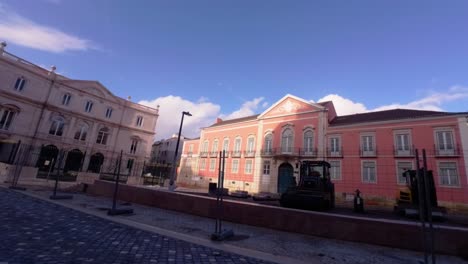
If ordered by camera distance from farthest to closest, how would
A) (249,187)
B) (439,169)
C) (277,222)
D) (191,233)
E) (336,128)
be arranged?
(249,187) < (336,128) < (439,169) < (277,222) < (191,233)

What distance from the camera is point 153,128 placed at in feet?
127

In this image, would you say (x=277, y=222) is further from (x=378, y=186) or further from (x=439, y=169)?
(x=439, y=169)

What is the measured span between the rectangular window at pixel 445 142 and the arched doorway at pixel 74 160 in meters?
41.4

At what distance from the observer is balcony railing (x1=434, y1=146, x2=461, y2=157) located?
18.3 m

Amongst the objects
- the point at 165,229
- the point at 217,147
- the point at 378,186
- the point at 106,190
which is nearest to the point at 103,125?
→ the point at 217,147

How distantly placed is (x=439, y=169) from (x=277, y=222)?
19826 millimetres

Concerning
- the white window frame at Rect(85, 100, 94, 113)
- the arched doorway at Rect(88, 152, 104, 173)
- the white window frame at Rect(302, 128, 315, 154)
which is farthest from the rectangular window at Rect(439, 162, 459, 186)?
the white window frame at Rect(85, 100, 94, 113)

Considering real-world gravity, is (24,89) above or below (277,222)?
above

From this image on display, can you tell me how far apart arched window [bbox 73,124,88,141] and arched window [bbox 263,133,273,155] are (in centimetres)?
2631

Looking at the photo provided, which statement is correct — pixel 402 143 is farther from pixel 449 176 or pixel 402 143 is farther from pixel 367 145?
pixel 449 176

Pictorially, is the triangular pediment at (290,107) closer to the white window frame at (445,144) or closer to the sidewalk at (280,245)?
the white window frame at (445,144)

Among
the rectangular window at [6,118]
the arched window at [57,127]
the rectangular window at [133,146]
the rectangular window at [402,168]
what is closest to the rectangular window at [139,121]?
the rectangular window at [133,146]

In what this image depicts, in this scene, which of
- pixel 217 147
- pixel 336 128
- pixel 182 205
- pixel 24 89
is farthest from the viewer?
pixel 217 147

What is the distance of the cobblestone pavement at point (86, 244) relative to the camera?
422 cm
